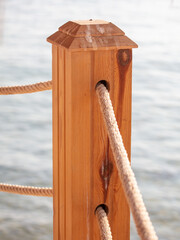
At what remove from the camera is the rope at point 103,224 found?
1039 mm

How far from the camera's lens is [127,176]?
87 cm

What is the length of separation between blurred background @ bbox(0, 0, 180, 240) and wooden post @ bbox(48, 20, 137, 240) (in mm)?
1665

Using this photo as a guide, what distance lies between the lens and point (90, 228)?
3.75ft

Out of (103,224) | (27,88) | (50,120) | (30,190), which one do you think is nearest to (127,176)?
(103,224)

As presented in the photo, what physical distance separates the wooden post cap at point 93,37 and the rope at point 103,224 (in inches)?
13.0

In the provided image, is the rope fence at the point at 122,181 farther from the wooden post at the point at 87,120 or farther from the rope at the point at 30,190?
the rope at the point at 30,190

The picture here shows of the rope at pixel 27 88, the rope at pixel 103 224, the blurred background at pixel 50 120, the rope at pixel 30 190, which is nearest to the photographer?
the rope at pixel 103 224

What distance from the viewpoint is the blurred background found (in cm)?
298

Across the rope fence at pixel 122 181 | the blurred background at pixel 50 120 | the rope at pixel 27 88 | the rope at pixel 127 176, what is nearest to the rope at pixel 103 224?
the rope fence at pixel 122 181

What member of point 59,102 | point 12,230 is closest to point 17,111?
point 12,230

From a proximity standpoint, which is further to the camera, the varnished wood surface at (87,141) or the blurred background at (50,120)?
the blurred background at (50,120)

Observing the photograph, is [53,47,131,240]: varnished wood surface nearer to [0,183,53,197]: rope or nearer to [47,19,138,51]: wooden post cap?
[47,19,138,51]: wooden post cap

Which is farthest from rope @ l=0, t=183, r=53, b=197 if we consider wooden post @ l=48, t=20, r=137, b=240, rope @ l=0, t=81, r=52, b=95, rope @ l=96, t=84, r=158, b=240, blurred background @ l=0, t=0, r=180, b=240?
blurred background @ l=0, t=0, r=180, b=240

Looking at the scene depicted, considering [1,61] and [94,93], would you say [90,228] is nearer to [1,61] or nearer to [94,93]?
[94,93]
